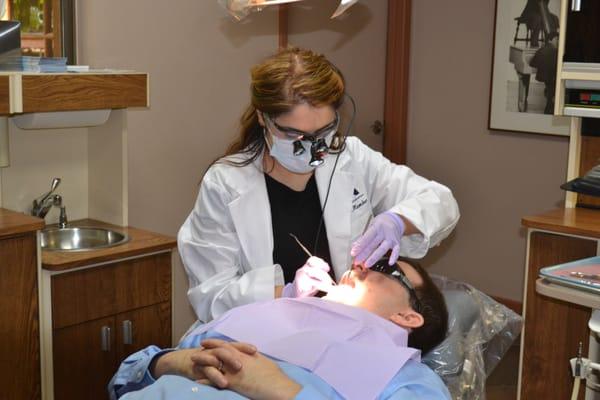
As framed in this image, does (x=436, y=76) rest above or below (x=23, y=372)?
above

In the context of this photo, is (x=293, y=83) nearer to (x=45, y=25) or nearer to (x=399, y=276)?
(x=399, y=276)

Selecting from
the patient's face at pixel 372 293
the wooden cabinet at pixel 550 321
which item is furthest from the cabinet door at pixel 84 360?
the wooden cabinet at pixel 550 321

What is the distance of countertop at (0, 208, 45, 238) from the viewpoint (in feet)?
7.66

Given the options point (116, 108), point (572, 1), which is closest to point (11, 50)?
point (116, 108)

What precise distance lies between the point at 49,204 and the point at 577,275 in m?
1.75

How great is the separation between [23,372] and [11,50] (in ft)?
3.18

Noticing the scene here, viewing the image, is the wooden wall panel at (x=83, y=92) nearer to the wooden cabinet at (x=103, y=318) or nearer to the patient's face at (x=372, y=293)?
the wooden cabinet at (x=103, y=318)

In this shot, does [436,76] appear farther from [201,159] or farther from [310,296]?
[310,296]

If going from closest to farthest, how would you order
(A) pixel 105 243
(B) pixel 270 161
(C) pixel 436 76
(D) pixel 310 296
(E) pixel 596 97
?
(D) pixel 310 296 → (B) pixel 270 161 → (E) pixel 596 97 → (A) pixel 105 243 → (C) pixel 436 76


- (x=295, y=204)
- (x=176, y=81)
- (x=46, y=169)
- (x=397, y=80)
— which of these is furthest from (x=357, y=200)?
(x=397, y=80)

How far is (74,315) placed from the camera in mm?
2531

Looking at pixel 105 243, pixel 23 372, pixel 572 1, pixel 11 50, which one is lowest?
pixel 23 372

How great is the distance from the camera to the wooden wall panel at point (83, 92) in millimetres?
2479

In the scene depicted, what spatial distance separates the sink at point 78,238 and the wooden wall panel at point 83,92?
0.46m
